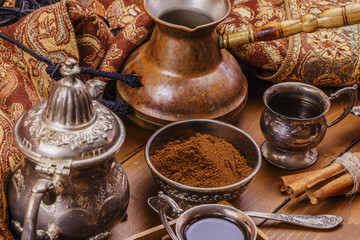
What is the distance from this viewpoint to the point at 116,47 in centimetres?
121

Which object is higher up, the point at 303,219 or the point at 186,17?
the point at 186,17

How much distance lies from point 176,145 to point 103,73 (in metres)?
0.25

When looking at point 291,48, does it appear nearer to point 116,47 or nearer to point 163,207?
point 116,47

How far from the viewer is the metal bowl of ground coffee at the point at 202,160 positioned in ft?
2.97

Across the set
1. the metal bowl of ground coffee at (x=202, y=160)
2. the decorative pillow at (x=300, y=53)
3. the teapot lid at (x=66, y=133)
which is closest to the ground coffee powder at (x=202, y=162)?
the metal bowl of ground coffee at (x=202, y=160)

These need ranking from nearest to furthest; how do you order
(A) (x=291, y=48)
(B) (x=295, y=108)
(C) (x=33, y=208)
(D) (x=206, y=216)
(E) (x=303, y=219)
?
(C) (x=33, y=208), (D) (x=206, y=216), (E) (x=303, y=219), (B) (x=295, y=108), (A) (x=291, y=48)

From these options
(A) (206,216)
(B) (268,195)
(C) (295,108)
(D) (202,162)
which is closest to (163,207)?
(A) (206,216)

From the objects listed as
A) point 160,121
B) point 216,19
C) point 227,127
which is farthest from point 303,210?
point 216,19

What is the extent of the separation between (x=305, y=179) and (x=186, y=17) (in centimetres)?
45

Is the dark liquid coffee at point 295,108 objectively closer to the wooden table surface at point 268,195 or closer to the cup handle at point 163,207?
the wooden table surface at point 268,195

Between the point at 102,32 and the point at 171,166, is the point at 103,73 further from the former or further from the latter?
the point at 171,166

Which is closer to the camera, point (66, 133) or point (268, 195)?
point (66, 133)

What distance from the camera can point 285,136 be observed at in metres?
1.06

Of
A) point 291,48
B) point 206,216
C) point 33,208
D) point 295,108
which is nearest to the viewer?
point 33,208
